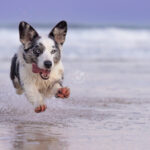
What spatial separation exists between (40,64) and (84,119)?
79 cm

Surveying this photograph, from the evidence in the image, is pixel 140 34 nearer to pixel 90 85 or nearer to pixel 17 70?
pixel 90 85

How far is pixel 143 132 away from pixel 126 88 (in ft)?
11.6

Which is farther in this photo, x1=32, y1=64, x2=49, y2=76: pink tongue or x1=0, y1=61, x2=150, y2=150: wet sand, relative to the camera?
x1=32, y1=64, x2=49, y2=76: pink tongue

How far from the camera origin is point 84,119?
5.84 metres

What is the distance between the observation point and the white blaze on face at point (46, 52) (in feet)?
18.1

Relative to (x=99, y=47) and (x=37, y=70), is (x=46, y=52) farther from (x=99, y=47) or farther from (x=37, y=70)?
(x=99, y=47)

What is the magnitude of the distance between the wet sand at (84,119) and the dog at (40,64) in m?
0.26

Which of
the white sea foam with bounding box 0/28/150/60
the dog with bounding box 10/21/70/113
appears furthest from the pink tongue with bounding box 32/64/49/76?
the white sea foam with bounding box 0/28/150/60

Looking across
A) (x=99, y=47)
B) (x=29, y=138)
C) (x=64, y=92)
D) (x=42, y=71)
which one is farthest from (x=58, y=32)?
(x=99, y=47)

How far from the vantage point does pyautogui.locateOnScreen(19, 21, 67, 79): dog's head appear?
5.54 m

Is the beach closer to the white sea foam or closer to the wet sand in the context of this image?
the wet sand

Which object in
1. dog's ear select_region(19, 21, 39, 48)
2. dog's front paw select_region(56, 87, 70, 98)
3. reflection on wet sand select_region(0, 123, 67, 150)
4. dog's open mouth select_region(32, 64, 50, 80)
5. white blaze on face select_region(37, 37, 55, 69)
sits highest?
dog's ear select_region(19, 21, 39, 48)

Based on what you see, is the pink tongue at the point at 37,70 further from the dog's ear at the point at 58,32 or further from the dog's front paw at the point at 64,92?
the dog's ear at the point at 58,32

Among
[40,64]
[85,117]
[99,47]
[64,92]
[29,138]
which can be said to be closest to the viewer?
[29,138]
